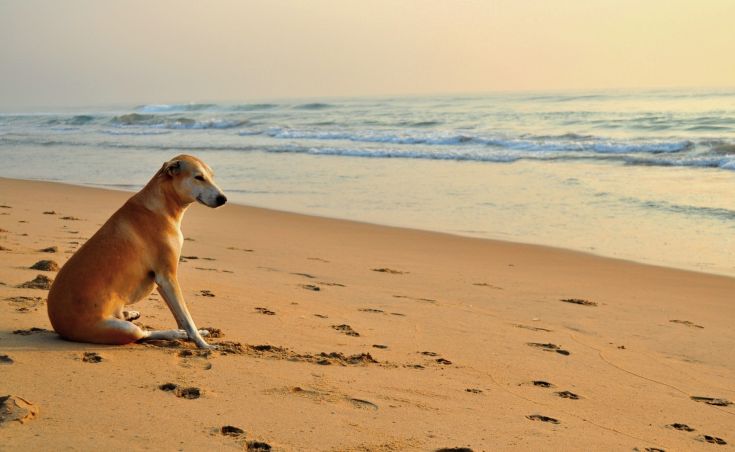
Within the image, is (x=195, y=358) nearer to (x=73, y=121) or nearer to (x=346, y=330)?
(x=346, y=330)

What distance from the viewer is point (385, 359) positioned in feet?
17.3

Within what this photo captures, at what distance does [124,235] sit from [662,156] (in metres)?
20.1

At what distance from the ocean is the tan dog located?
269 inches

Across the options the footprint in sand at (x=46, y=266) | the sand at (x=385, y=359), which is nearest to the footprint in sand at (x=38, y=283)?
the sand at (x=385, y=359)

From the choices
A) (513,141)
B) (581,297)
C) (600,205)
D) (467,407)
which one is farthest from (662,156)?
(467,407)

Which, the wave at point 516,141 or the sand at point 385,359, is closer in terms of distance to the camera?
the sand at point 385,359

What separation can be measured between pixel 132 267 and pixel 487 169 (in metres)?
16.0

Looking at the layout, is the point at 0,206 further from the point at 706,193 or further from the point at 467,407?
the point at 706,193

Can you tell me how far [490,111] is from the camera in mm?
44938

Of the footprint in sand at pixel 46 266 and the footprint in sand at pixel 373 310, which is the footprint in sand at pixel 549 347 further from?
the footprint in sand at pixel 46 266

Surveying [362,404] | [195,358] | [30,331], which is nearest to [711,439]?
[362,404]

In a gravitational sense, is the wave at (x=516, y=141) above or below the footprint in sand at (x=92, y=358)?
above

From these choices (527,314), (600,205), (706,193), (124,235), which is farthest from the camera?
(706,193)

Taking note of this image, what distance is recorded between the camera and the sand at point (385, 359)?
3775 mm
